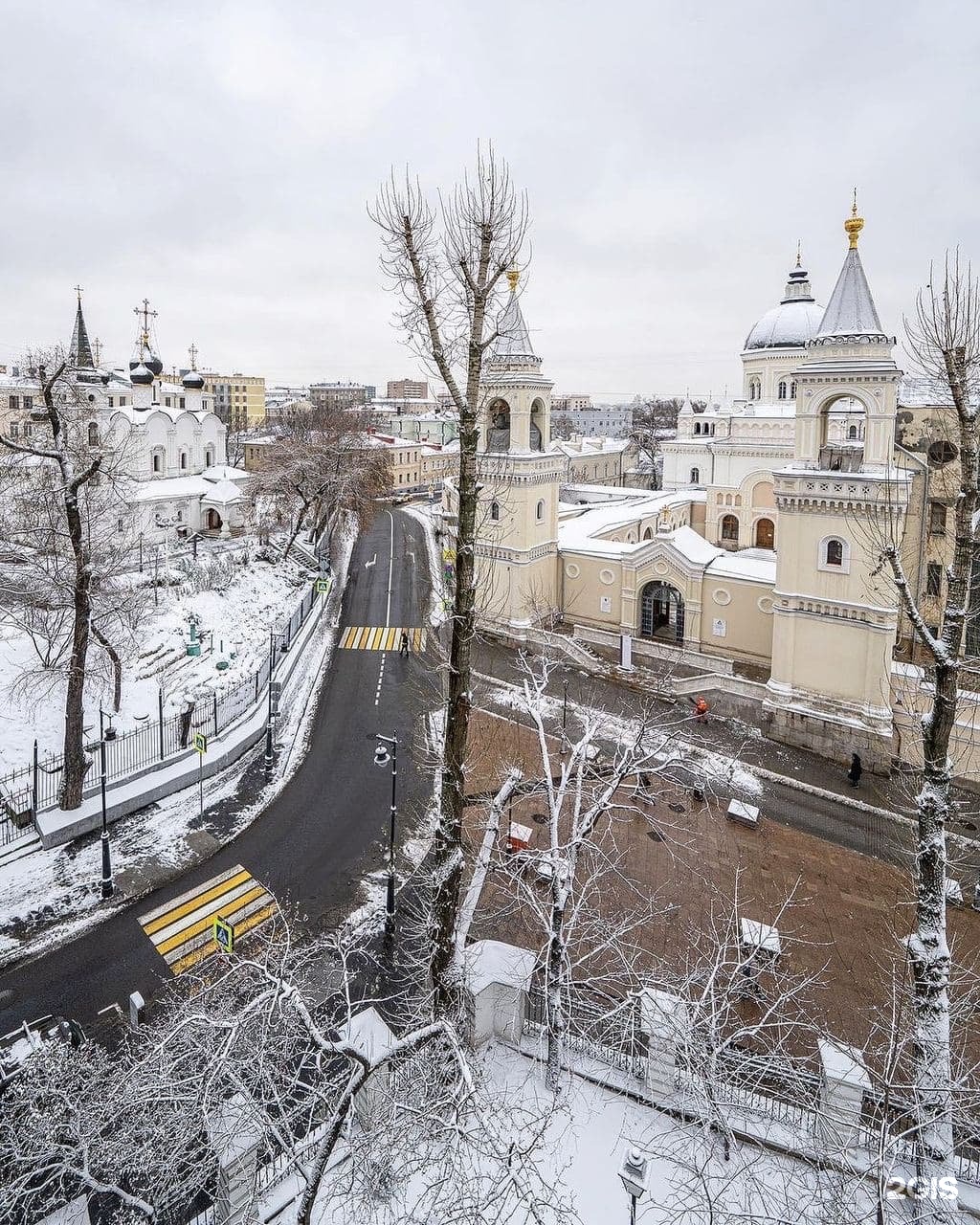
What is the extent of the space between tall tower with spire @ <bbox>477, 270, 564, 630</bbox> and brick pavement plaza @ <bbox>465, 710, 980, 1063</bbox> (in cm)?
1155

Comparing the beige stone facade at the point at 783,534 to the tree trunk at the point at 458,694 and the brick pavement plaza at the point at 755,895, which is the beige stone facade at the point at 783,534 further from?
the tree trunk at the point at 458,694

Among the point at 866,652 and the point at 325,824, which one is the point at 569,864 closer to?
the point at 325,824

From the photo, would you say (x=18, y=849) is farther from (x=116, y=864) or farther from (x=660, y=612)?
(x=660, y=612)

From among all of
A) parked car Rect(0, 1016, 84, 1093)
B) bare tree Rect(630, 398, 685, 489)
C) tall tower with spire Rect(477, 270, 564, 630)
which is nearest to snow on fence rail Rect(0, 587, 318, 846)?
parked car Rect(0, 1016, 84, 1093)

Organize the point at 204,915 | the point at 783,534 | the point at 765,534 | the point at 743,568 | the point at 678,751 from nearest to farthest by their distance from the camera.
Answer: the point at 204,915 → the point at 678,751 → the point at 783,534 → the point at 743,568 → the point at 765,534

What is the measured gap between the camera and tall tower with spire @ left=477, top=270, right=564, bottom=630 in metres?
27.8

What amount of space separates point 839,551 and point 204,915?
19375 millimetres

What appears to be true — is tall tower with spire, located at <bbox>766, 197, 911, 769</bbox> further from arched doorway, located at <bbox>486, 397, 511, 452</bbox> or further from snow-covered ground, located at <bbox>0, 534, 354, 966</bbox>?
snow-covered ground, located at <bbox>0, 534, 354, 966</bbox>

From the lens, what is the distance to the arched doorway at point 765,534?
36594 mm

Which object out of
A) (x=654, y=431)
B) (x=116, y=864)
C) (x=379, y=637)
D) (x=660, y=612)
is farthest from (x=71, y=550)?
(x=654, y=431)

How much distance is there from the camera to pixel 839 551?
864 inches

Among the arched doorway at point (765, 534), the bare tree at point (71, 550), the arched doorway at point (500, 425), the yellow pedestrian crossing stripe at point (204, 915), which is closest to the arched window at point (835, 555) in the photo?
the arched doorway at point (500, 425)

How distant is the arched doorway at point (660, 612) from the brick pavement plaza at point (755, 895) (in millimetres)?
10713

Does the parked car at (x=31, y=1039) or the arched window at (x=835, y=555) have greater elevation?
the arched window at (x=835, y=555)
